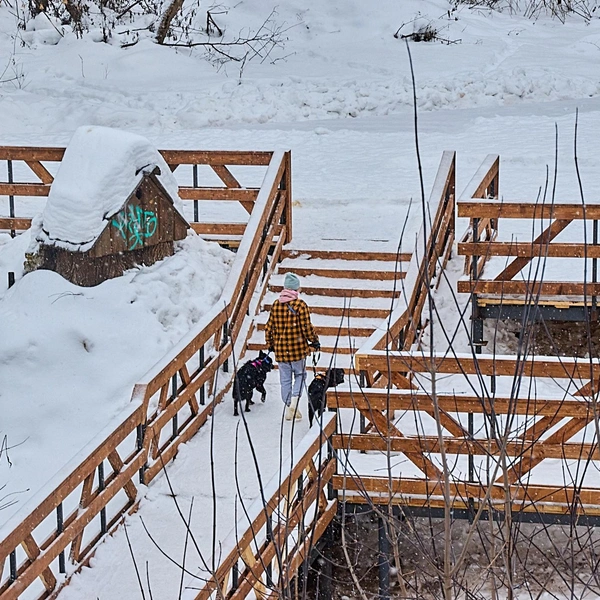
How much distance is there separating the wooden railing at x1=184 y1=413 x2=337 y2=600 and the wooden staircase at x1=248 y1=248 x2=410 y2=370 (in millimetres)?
2895

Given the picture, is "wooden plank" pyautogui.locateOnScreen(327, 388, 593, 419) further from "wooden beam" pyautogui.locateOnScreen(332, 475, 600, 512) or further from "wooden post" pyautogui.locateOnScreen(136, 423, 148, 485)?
"wooden post" pyautogui.locateOnScreen(136, 423, 148, 485)

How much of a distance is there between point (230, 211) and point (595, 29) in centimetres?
1320

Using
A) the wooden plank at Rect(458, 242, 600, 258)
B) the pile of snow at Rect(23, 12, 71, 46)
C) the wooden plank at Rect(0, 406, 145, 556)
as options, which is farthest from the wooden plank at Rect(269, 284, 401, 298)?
the pile of snow at Rect(23, 12, 71, 46)

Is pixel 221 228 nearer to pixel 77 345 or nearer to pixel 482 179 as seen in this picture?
pixel 77 345

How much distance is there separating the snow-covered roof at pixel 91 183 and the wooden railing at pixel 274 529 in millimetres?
4080

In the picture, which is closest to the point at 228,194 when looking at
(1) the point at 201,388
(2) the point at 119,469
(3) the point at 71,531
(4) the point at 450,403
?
(1) the point at 201,388

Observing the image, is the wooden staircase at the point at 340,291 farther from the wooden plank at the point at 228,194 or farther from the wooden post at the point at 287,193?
the wooden plank at the point at 228,194

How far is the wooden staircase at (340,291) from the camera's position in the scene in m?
11.3

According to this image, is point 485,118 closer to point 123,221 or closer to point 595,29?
point 595,29

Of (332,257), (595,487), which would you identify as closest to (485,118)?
(332,257)

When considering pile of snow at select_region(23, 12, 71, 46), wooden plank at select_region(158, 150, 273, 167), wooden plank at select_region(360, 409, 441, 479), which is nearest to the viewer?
wooden plank at select_region(360, 409, 441, 479)

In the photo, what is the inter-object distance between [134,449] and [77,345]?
6.47 feet

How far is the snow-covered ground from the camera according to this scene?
1070cm

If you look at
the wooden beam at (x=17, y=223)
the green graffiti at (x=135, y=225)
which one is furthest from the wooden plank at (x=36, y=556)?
the wooden beam at (x=17, y=223)
